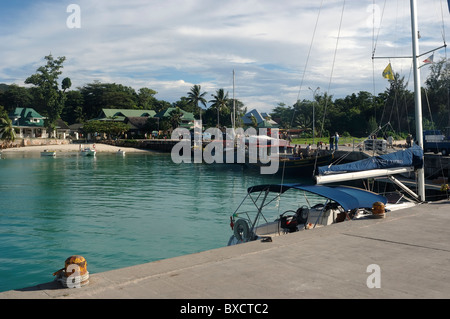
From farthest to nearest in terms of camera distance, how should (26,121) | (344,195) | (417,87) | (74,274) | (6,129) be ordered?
1. (26,121)
2. (6,129)
3. (417,87)
4. (344,195)
5. (74,274)

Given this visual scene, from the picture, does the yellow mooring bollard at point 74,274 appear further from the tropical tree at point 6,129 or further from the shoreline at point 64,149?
the tropical tree at point 6,129

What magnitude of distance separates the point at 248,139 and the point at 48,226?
125 feet

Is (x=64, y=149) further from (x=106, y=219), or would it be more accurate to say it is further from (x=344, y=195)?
(x=344, y=195)

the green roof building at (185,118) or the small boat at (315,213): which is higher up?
the green roof building at (185,118)

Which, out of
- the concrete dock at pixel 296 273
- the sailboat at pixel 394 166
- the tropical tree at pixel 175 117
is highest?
the tropical tree at pixel 175 117

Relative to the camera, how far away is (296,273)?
7.68 metres

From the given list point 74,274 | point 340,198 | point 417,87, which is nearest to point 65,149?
point 417,87

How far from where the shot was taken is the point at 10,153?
75.9 meters

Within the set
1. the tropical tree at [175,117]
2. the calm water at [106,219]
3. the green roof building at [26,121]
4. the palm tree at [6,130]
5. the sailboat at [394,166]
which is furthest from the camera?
the tropical tree at [175,117]

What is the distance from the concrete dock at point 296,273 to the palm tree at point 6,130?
86.6 metres

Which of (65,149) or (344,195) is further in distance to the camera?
(65,149)

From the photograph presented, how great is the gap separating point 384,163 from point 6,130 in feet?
282

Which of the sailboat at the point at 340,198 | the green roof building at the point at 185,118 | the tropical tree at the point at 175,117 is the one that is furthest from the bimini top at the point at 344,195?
the green roof building at the point at 185,118

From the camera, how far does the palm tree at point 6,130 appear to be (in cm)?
8369
